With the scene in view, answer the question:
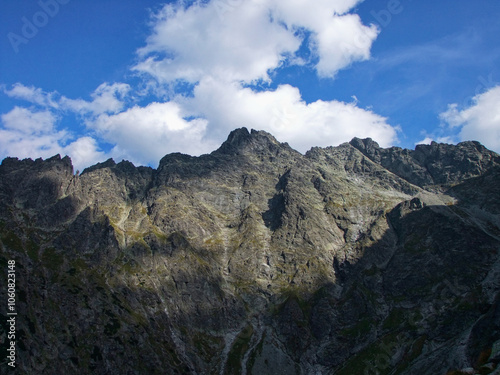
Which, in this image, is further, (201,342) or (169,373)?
(201,342)

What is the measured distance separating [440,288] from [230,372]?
388ft

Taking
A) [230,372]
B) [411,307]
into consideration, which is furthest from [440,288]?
[230,372]

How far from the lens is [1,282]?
A: 13838 cm

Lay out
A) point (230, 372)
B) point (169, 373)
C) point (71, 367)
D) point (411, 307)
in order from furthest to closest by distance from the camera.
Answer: point (411, 307) < point (230, 372) < point (169, 373) < point (71, 367)

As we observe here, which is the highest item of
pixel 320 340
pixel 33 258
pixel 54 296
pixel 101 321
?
pixel 33 258

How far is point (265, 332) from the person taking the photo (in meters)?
192

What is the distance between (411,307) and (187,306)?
11981cm

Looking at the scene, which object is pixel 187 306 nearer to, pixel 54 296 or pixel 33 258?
pixel 54 296

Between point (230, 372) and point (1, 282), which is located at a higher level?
point (1, 282)

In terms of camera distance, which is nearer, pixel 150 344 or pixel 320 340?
pixel 150 344

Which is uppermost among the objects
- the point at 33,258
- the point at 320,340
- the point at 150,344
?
the point at 33,258

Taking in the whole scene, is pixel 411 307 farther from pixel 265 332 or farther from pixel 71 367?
pixel 71 367

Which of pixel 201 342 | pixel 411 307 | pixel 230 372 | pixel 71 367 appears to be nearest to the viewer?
pixel 71 367

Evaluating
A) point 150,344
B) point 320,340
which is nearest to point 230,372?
point 150,344
